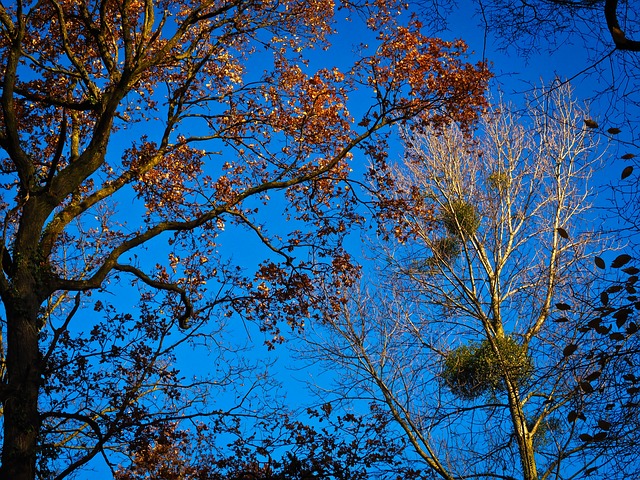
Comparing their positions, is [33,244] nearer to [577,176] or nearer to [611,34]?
[611,34]

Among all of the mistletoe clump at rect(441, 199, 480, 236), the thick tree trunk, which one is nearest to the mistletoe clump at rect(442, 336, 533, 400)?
the mistletoe clump at rect(441, 199, 480, 236)

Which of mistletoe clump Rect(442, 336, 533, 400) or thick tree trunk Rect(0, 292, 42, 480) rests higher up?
mistletoe clump Rect(442, 336, 533, 400)

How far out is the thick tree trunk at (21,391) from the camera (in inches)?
182

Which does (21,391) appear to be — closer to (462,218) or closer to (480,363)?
(480,363)

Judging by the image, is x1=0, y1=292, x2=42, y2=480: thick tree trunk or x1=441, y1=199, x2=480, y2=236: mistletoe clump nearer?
x1=0, y1=292, x2=42, y2=480: thick tree trunk

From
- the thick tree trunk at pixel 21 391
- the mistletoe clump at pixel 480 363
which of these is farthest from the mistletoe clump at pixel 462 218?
the thick tree trunk at pixel 21 391

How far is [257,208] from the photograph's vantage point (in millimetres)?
7207

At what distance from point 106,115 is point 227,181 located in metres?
2.14

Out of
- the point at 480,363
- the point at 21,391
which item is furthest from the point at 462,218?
the point at 21,391

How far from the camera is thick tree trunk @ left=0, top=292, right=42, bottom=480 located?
462cm

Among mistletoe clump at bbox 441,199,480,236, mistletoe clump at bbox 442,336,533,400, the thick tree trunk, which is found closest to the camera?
the thick tree trunk

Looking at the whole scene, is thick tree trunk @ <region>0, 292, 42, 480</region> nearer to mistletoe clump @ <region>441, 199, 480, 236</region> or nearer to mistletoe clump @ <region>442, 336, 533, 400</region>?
mistletoe clump @ <region>442, 336, 533, 400</region>

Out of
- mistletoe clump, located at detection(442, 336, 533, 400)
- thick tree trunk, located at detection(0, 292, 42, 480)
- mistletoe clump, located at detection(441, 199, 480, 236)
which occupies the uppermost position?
mistletoe clump, located at detection(441, 199, 480, 236)

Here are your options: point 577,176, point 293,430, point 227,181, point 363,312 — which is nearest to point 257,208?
point 227,181
